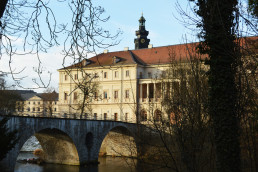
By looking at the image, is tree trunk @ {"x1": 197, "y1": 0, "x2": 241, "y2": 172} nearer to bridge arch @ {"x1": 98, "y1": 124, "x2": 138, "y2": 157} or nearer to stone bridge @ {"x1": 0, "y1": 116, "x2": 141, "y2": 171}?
stone bridge @ {"x1": 0, "y1": 116, "x2": 141, "y2": 171}

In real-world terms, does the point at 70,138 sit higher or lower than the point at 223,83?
lower

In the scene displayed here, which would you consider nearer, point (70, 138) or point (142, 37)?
point (70, 138)

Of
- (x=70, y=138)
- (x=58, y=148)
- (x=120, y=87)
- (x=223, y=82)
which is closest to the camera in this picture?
(x=223, y=82)

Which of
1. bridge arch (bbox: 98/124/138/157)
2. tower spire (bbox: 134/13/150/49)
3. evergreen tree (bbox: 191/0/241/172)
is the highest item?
tower spire (bbox: 134/13/150/49)

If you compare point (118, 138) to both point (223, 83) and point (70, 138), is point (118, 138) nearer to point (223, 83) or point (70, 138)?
point (70, 138)

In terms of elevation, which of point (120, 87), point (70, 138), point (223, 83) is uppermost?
point (120, 87)

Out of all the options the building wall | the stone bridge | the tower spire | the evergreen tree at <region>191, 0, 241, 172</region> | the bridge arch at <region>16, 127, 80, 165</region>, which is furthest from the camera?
the tower spire

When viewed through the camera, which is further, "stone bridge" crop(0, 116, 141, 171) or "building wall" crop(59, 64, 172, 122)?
"building wall" crop(59, 64, 172, 122)

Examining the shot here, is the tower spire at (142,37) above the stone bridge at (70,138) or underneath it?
above

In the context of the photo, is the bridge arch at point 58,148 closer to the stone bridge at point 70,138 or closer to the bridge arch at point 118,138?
the stone bridge at point 70,138

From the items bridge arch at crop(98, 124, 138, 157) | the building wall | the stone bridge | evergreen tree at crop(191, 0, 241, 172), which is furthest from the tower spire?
evergreen tree at crop(191, 0, 241, 172)

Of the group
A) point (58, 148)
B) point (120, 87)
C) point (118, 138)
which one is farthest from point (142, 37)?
point (58, 148)

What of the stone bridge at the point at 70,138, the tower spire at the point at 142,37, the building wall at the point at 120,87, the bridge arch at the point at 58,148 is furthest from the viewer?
the tower spire at the point at 142,37

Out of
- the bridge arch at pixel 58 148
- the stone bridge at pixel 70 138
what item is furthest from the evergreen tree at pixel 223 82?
the bridge arch at pixel 58 148
